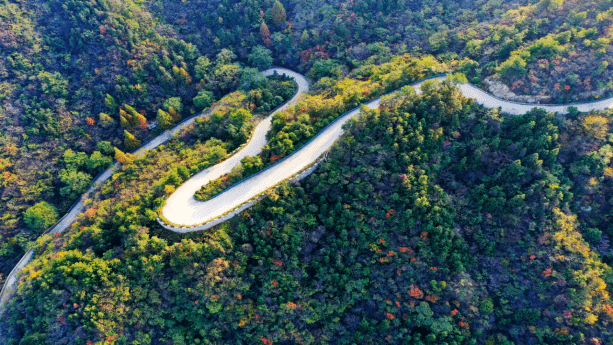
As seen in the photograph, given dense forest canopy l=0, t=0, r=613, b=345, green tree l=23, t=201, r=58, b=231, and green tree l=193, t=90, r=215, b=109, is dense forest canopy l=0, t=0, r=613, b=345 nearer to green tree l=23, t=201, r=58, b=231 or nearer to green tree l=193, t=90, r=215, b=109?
green tree l=23, t=201, r=58, b=231

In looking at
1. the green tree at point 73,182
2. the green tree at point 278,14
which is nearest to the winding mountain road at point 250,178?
the green tree at point 73,182

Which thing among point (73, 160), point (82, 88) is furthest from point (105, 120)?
point (73, 160)

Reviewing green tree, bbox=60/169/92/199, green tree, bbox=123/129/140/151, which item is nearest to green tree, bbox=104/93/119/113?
green tree, bbox=123/129/140/151

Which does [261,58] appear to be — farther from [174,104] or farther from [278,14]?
[174,104]

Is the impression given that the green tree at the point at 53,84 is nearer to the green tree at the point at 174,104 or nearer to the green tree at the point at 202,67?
the green tree at the point at 174,104

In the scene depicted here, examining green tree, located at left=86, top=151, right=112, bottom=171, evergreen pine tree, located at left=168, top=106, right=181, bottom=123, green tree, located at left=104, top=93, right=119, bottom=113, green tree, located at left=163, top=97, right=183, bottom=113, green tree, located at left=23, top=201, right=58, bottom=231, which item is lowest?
green tree, located at left=23, top=201, right=58, bottom=231
